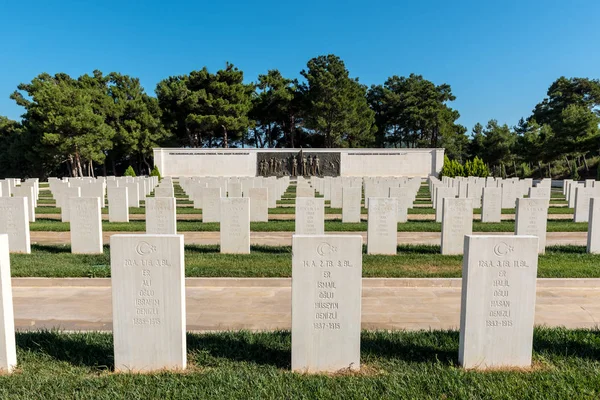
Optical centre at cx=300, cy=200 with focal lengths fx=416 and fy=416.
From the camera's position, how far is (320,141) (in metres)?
53.6

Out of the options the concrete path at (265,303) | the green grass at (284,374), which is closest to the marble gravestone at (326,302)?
the green grass at (284,374)

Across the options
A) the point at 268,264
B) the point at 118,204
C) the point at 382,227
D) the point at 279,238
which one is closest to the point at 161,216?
the point at 268,264

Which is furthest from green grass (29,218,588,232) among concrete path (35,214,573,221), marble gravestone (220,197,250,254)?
marble gravestone (220,197,250,254)

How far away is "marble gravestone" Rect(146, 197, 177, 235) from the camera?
8977mm

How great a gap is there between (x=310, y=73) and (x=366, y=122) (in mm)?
8691

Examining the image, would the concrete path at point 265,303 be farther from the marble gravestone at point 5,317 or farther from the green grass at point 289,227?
the green grass at point 289,227

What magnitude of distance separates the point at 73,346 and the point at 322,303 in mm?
2581

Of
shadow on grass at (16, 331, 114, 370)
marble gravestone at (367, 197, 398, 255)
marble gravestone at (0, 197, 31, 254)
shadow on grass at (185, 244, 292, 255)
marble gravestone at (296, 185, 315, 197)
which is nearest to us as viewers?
shadow on grass at (16, 331, 114, 370)

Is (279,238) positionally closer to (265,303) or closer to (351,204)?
(351,204)

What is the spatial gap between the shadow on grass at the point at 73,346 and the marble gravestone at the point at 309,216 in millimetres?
5221

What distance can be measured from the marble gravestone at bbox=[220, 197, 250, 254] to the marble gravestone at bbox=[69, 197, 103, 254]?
2542 millimetres

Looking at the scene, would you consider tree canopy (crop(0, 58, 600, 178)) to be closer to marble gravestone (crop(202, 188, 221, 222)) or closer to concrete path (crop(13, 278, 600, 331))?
marble gravestone (crop(202, 188, 221, 222))

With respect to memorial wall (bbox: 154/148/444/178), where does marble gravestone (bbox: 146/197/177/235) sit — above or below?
below

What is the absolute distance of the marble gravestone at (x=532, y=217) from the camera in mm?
8828
